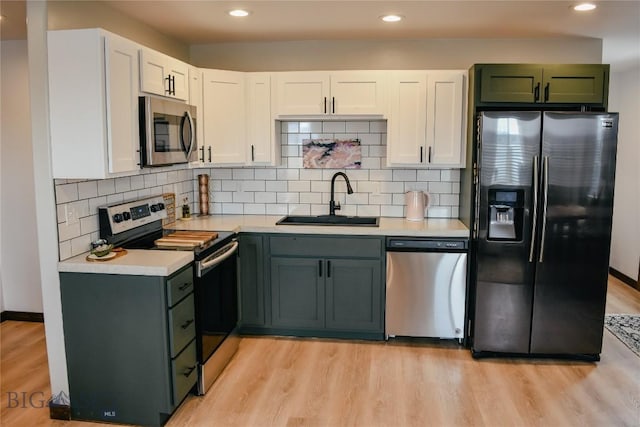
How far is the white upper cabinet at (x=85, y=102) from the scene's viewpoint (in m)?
2.63

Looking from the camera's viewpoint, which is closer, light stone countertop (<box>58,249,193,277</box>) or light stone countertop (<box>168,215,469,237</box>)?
light stone countertop (<box>58,249,193,277</box>)

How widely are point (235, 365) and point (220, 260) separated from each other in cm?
79

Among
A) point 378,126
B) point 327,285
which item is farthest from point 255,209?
point 378,126

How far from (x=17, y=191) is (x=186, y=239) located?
196cm

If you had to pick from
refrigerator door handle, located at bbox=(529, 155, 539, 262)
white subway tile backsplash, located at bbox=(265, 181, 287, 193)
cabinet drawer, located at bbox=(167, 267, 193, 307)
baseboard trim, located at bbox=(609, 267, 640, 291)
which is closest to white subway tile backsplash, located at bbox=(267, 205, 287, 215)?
white subway tile backsplash, located at bbox=(265, 181, 287, 193)

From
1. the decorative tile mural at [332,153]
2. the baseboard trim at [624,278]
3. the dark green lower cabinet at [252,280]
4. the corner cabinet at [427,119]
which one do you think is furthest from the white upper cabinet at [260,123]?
the baseboard trim at [624,278]

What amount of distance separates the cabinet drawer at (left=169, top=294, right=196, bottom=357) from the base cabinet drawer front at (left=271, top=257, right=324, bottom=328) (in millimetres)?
1020

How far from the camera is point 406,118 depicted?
3.96 meters

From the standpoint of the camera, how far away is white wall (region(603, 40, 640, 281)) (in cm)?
559

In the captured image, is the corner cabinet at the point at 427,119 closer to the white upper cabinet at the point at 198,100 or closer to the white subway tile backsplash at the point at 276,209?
the white subway tile backsplash at the point at 276,209

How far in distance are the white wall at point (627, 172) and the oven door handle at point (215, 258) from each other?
4331 mm

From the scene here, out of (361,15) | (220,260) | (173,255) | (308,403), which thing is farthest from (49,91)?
(308,403)

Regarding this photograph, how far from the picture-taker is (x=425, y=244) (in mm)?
3783

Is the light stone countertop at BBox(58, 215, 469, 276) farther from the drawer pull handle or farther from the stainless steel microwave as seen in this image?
the stainless steel microwave
